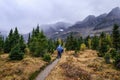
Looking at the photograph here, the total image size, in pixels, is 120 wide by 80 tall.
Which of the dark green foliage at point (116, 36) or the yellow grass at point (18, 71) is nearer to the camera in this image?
the yellow grass at point (18, 71)

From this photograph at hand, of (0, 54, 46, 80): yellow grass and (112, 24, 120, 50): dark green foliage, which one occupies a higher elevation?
(112, 24, 120, 50): dark green foliage

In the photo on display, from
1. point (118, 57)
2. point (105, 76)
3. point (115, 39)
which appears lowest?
point (105, 76)

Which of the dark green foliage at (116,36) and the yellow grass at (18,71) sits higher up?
the dark green foliage at (116,36)

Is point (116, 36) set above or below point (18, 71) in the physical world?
above

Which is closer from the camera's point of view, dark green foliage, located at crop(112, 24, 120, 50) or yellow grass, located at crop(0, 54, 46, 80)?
yellow grass, located at crop(0, 54, 46, 80)

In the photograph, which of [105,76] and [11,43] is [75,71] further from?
[11,43]

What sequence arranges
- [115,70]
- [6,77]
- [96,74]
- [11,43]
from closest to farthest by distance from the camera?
[6,77] → [96,74] → [115,70] → [11,43]

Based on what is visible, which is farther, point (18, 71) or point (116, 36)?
point (116, 36)

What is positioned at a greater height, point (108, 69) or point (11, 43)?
point (11, 43)

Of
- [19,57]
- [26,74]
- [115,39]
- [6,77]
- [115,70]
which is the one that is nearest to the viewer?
[6,77]

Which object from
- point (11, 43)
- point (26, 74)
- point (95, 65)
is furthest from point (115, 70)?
point (11, 43)

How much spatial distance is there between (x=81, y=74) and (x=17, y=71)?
10.1 metres

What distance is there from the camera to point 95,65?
4053 centimetres

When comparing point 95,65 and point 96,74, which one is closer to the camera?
point 96,74
